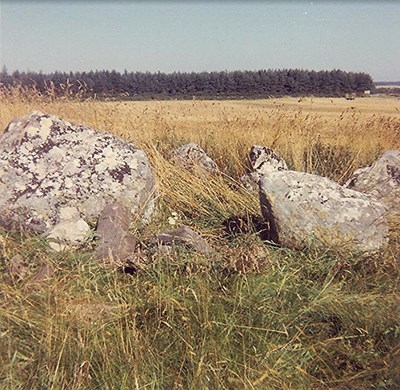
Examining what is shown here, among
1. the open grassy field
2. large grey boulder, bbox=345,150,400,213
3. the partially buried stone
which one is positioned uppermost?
large grey boulder, bbox=345,150,400,213

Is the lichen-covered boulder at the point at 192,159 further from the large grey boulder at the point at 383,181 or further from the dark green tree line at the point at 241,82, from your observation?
the dark green tree line at the point at 241,82

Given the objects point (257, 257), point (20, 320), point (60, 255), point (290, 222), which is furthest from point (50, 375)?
point (290, 222)

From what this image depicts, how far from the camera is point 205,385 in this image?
1938 mm

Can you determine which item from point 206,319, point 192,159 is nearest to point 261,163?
point 192,159

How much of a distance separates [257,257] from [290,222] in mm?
559

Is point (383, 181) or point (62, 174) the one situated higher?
point (62, 174)

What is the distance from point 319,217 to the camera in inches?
133

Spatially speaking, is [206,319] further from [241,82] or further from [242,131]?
[241,82]

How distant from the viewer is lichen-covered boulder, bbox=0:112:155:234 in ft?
12.5

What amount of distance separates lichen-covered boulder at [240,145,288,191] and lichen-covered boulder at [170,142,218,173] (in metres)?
0.46

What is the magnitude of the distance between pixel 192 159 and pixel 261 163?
34.6 inches

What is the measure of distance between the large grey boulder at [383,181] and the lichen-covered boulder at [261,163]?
3.10ft

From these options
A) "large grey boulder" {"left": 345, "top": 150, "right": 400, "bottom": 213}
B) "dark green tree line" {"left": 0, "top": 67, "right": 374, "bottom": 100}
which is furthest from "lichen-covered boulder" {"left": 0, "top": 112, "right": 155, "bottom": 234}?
"dark green tree line" {"left": 0, "top": 67, "right": 374, "bottom": 100}

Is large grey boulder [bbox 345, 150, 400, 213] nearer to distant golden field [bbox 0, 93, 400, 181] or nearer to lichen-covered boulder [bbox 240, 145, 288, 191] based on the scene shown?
distant golden field [bbox 0, 93, 400, 181]
